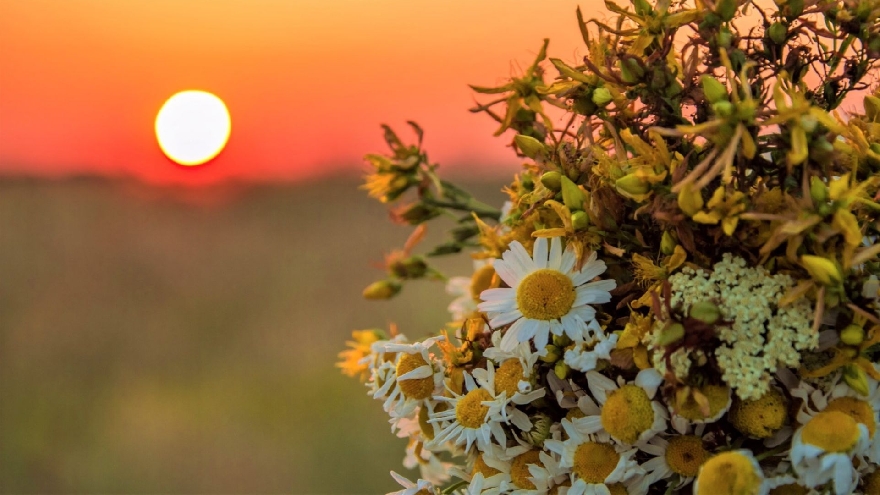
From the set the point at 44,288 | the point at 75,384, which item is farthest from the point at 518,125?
the point at 44,288

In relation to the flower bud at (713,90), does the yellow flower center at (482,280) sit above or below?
below

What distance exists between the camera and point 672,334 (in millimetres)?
338

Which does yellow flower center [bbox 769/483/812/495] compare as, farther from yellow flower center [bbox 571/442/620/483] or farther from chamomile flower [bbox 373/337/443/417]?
chamomile flower [bbox 373/337/443/417]

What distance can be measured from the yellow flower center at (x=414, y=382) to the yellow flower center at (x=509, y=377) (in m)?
→ 0.05

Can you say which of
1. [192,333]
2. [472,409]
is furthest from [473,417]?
[192,333]

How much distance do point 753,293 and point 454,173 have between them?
1.64 m

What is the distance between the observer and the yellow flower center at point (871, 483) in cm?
38

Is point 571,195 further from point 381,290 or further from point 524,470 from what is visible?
point 381,290

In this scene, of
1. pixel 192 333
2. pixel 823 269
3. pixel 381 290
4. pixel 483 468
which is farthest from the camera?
pixel 192 333

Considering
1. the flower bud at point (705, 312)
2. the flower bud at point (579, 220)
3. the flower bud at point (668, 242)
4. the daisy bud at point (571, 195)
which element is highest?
the daisy bud at point (571, 195)

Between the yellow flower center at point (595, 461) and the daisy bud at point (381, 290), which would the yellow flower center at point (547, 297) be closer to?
the yellow flower center at point (595, 461)

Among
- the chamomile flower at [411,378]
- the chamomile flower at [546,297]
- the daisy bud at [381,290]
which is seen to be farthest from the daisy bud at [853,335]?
the daisy bud at [381,290]

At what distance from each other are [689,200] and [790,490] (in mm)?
149

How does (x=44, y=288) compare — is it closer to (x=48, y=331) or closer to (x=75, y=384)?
(x=48, y=331)
